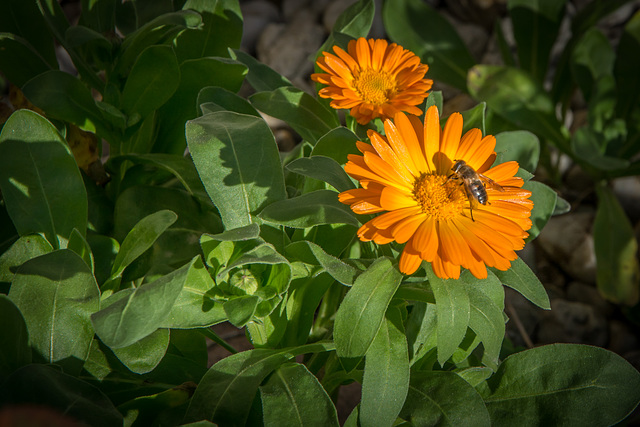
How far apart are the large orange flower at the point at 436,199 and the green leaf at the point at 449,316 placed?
0.07 meters

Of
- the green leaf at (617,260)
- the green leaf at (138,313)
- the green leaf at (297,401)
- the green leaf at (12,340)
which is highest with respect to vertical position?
the green leaf at (138,313)

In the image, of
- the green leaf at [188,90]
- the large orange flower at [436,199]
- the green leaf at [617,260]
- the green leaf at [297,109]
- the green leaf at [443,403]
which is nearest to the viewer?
the large orange flower at [436,199]

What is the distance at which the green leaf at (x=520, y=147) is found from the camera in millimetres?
1464

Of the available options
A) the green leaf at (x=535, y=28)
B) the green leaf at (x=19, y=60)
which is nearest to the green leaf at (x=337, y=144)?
the green leaf at (x=19, y=60)

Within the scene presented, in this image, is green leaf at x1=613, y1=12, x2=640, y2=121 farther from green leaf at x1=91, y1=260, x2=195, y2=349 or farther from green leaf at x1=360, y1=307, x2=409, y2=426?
green leaf at x1=91, y1=260, x2=195, y2=349

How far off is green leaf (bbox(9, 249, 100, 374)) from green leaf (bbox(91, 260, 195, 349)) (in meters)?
0.16

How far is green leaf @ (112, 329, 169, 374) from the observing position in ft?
3.50

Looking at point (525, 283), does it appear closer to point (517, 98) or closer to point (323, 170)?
point (323, 170)

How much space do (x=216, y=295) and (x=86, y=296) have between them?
24 centimetres

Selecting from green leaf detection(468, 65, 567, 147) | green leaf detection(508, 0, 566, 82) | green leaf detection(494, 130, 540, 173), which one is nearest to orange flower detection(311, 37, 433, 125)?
green leaf detection(494, 130, 540, 173)

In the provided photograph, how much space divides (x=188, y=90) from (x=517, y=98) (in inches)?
55.3

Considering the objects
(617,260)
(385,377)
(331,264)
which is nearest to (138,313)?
(331,264)

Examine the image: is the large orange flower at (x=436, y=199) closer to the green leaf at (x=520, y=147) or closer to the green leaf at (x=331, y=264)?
the green leaf at (x=331, y=264)

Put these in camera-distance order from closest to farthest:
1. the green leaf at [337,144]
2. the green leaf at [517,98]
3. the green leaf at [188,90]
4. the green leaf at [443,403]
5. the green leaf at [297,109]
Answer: the green leaf at [443,403]
the green leaf at [337,144]
the green leaf at [297,109]
the green leaf at [188,90]
the green leaf at [517,98]
